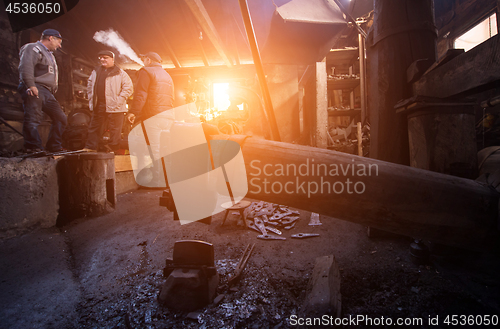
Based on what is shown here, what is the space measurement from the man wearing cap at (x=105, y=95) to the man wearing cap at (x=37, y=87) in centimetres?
63

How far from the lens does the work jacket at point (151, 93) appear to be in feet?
13.8

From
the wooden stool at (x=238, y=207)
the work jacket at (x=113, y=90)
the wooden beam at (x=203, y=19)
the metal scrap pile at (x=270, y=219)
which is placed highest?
the wooden beam at (x=203, y=19)

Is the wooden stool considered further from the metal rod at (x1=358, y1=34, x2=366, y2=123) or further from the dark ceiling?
the metal rod at (x1=358, y1=34, x2=366, y2=123)

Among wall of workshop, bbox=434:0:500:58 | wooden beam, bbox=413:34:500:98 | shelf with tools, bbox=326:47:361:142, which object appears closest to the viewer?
wooden beam, bbox=413:34:500:98

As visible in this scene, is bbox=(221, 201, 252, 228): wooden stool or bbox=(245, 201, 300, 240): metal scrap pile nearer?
bbox=(245, 201, 300, 240): metal scrap pile

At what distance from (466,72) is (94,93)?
5.84m

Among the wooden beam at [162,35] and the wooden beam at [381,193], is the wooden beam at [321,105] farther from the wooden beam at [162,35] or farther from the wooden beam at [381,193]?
the wooden beam at [162,35]

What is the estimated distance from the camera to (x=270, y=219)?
11.4ft

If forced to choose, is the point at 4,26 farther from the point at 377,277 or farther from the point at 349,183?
the point at 377,277

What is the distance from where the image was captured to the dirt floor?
1.46m

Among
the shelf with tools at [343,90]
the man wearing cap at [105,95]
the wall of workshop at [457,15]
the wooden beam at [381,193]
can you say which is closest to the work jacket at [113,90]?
the man wearing cap at [105,95]

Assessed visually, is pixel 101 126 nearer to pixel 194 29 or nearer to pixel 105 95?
pixel 105 95

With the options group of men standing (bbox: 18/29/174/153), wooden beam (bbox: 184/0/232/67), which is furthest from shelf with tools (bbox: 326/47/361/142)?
group of men standing (bbox: 18/29/174/153)

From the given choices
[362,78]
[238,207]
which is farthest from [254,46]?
[362,78]
